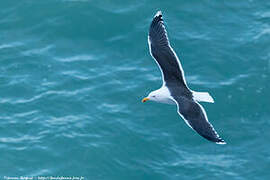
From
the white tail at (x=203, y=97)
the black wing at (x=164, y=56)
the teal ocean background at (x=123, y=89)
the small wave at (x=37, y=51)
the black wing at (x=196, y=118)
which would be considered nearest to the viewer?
the black wing at (x=196, y=118)

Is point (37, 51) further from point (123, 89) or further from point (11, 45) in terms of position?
point (123, 89)

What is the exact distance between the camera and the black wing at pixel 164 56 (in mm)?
19938

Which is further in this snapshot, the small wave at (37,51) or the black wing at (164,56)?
the small wave at (37,51)

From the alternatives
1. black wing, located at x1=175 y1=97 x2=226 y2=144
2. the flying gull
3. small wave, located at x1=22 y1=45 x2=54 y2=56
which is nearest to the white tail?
the flying gull

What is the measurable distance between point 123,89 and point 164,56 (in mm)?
4122

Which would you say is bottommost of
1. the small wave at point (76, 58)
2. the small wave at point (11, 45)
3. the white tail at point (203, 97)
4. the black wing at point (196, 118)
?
the black wing at point (196, 118)

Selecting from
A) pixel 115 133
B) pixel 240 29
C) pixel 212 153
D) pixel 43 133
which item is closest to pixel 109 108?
pixel 115 133

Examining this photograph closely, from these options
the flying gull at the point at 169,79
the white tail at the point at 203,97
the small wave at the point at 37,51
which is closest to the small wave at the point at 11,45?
the small wave at the point at 37,51

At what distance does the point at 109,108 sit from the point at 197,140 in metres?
3.63

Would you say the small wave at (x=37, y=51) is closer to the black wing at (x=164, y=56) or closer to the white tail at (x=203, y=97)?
the black wing at (x=164, y=56)

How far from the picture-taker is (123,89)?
2370cm

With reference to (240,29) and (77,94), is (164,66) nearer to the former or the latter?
(77,94)

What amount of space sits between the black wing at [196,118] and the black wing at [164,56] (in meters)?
1.16

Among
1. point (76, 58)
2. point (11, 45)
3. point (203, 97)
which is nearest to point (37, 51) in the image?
point (11, 45)
